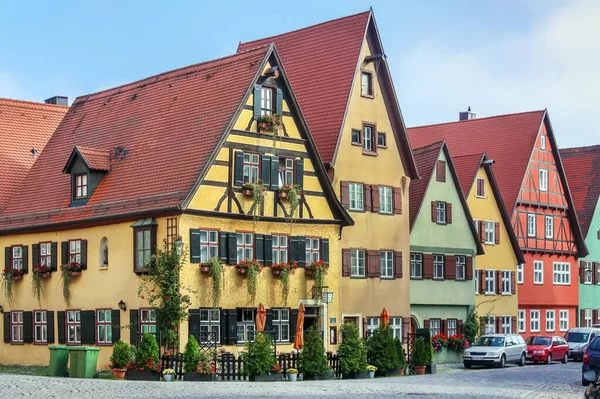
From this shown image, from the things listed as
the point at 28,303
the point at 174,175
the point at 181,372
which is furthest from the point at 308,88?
the point at 181,372

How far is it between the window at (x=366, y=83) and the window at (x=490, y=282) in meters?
13.5

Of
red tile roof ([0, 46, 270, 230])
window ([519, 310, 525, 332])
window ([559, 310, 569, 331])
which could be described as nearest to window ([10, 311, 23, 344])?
red tile roof ([0, 46, 270, 230])

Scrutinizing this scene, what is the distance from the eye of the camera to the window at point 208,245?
4081 centimetres

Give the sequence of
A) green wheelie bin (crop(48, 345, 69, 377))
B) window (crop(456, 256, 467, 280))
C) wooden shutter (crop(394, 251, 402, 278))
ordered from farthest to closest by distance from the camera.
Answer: window (crop(456, 256, 467, 280)) < wooden shutter (crop(394, 251, 402, 278)) < green wheelie bin (crop(48, 345, 69, 377))

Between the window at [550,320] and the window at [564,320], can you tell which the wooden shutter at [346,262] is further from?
the window at [564,320]

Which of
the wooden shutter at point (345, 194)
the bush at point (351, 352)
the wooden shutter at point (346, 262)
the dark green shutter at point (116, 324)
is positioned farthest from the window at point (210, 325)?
the wooden shutter at point (345, 194)

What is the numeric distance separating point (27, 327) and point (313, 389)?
1774cm

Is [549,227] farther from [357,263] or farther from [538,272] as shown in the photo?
[357,263]

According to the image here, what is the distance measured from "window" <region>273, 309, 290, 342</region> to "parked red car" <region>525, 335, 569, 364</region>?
1487 cm

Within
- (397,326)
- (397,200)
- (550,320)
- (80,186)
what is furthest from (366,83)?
(550,320)

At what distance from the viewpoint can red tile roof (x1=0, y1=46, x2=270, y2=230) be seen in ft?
137

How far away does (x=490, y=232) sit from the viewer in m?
59.5

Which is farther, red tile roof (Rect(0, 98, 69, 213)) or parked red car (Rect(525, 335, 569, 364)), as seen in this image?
parked red car (Rect(525, 335, 569, 364))

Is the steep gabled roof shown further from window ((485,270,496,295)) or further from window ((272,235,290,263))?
window ((485,270,496,295))
